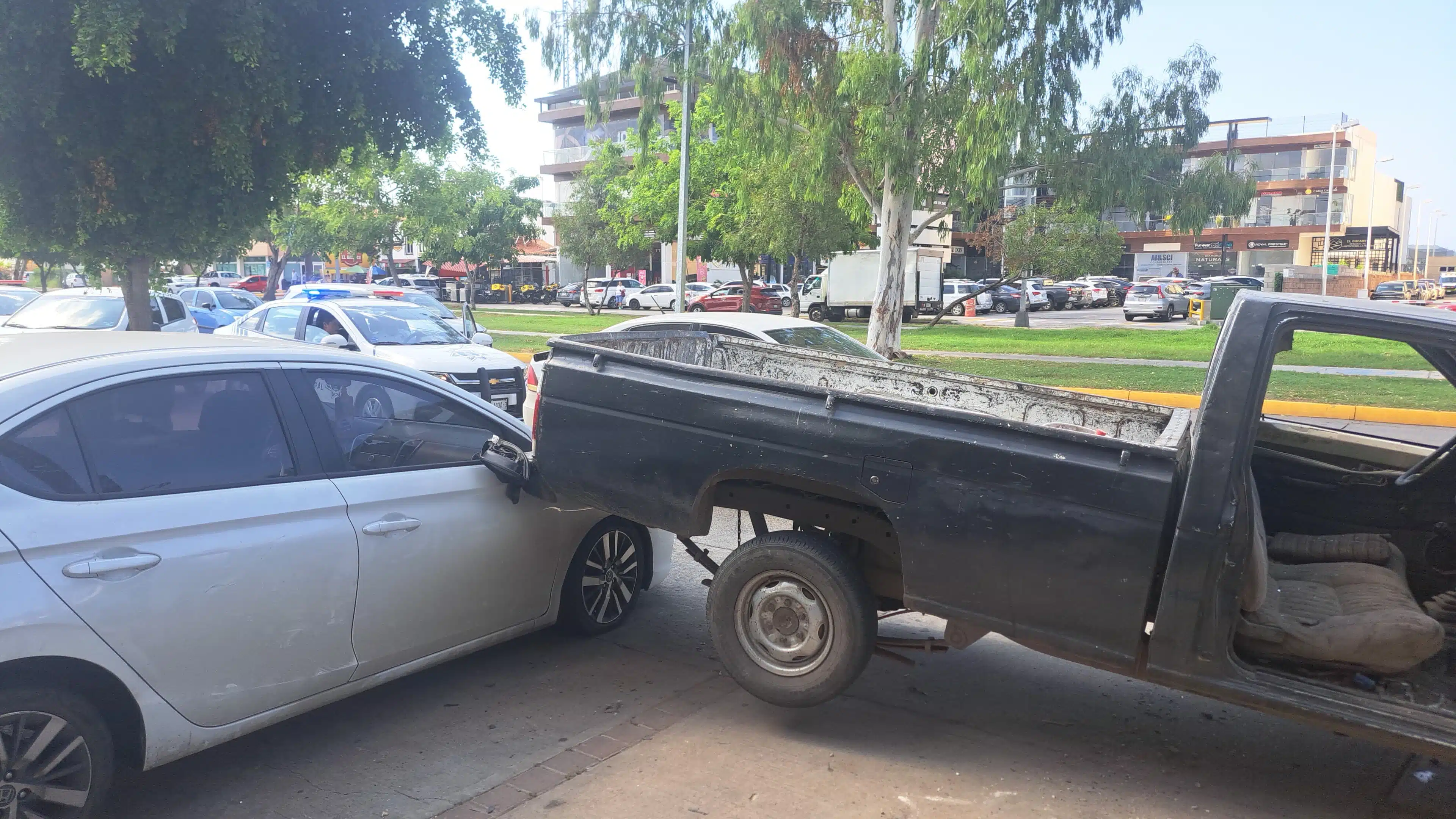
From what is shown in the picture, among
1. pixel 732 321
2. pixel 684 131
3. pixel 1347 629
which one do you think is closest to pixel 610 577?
pixel 1347 629

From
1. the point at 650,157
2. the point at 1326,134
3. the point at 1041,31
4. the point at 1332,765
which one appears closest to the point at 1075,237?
the point at 650,157

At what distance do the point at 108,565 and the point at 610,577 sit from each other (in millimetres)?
2493

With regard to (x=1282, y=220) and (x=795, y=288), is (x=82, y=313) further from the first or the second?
(x=1282, y=220)

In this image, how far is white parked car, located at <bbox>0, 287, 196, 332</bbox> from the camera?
45.8 ft

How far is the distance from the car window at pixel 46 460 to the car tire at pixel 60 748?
597 millimetres

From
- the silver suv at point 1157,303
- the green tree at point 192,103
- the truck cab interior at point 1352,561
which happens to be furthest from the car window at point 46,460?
the silver suv at point 1157,303

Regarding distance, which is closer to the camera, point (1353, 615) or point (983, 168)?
point (1353, 615)

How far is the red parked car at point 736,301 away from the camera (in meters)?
43.9

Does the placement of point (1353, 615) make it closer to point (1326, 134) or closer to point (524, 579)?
point (524, 579)

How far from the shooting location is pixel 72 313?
14.2m

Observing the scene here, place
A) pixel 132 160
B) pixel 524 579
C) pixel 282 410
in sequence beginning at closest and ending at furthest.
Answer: pixel 282 410 → pixel 524 579 → pixel 132 160

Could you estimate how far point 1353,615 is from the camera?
3.81 meters

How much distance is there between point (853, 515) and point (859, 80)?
47.7ft

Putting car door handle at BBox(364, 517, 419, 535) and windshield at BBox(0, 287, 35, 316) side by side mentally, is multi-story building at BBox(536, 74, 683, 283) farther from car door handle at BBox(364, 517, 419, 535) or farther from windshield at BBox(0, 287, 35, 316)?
car door handle at BBox(364, 517, 419, 535)
